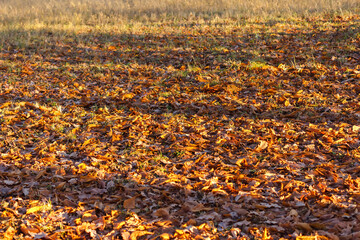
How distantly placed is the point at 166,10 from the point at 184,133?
9.58 m

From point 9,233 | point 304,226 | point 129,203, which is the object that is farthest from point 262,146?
point 9,233

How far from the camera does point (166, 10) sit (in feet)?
45.1

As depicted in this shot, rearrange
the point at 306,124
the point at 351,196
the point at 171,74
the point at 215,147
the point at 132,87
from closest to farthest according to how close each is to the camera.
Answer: the point at 351,196 < the point at 215,147 < the point at 306,124 < the point at 132,87 < the point at 171,74

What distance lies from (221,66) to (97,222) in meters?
5.34

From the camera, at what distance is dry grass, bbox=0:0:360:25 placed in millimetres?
12281

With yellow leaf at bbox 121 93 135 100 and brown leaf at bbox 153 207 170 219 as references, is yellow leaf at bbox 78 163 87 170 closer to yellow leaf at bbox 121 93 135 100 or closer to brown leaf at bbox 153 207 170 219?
brown leaf at bbox 153 207 170 219

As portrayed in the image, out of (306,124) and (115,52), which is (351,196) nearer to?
(306,124)

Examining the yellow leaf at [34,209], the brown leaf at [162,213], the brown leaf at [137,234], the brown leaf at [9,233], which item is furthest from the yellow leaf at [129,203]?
the brown leaf at [9,233]

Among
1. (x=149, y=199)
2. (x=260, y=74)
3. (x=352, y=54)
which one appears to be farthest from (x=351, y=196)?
A: (x=352, y=54)

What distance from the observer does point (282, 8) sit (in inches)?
494

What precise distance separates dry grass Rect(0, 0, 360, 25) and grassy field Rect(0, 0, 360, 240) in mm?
1725

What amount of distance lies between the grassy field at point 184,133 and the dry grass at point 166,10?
1725 mm

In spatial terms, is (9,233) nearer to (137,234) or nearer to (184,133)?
(137,234)

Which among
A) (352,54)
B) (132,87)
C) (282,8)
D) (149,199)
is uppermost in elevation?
(282,8)
